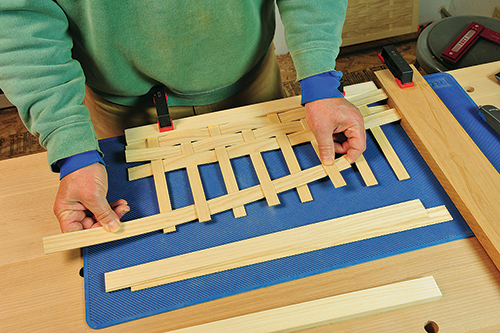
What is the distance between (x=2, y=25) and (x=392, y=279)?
1114mm

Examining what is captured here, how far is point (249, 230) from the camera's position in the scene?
3.07 ft

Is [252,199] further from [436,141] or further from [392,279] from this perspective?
[436,141]

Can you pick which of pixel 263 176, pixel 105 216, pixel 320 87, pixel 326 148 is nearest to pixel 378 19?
pixel 320 87

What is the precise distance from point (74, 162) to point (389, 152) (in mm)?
913

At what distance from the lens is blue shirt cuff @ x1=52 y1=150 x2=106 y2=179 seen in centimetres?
92

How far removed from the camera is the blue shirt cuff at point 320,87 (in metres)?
1.04

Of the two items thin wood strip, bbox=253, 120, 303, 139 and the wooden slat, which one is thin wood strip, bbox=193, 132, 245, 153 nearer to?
thin wood strip, bbox=253, 120, 303, 139

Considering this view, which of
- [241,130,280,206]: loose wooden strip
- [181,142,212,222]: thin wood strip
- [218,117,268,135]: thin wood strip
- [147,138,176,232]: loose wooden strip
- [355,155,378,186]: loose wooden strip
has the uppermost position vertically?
[355,155,378,186]: loose wooden strip

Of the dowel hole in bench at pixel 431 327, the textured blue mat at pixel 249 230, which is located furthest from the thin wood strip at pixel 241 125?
the dowel hole in bench at pixel 431 327

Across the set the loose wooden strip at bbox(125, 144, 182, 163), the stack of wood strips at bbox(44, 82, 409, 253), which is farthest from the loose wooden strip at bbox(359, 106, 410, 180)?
the loose wooden strip at bbox(125, 144, 182, 163)

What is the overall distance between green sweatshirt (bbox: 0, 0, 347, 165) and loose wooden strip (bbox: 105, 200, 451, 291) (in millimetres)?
372

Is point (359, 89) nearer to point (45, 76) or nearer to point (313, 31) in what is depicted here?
point (313, 31)

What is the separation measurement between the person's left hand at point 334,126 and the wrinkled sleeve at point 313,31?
→ 4.5 inches

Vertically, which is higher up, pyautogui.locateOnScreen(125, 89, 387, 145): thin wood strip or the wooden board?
pyautogui.locateOnScreen(125, 89, 387, 145): thin wood strip
